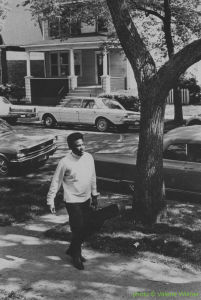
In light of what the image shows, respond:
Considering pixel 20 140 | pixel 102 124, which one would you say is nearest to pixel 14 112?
pixel 102 124

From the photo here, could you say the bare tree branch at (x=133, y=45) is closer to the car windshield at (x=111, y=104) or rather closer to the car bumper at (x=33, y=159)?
the car bumper at (x=33, y=159)

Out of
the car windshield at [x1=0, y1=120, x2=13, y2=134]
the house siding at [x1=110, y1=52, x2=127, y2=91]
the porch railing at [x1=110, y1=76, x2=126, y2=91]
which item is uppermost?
the house siding at [x1=110, y1=52, x2=127, y2=91]

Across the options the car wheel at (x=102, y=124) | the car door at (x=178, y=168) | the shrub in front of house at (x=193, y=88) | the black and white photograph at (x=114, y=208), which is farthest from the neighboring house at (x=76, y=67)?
the car door at (x=178, y=168)

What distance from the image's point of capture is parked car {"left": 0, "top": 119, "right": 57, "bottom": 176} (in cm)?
1177

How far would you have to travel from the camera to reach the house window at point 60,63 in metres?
34.1

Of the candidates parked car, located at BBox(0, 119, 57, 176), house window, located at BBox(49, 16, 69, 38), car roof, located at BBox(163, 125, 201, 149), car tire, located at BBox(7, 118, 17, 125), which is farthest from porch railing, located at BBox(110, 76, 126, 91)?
car roof, located at BBox(163, 125, 201, 149)

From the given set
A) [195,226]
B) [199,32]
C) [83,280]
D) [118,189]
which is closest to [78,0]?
[199,32]

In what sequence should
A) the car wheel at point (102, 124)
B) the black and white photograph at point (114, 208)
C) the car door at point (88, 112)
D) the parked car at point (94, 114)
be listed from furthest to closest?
the car door at point (88, 112), the car wheel at point (102, 124), the parked car at point (94, 114), the black and white photograph at point (114, 208)

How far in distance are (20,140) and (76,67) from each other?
2240cm

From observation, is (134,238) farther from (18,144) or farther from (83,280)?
(18,144)

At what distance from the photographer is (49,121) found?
74.7ft

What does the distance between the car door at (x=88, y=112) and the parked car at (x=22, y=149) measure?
26.7 feet

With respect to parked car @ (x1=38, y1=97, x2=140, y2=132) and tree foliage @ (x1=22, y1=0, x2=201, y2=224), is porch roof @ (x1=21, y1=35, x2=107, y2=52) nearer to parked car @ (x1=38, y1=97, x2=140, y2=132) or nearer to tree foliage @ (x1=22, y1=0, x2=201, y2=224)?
parked car @ (x1=38, y1=97, x2=140, y2=132)

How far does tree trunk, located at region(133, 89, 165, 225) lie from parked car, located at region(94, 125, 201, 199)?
99 centimetres
